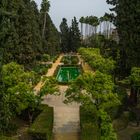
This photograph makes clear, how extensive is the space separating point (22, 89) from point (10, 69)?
2.03 meters

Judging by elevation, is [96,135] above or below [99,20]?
A: below

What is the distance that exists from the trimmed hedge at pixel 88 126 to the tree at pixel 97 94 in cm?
38

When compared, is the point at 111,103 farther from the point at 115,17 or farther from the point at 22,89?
the point at 115,17

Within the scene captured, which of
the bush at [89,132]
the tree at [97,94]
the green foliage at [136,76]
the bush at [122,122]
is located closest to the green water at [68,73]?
the bush at [122,122]

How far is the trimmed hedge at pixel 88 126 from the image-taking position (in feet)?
69.8

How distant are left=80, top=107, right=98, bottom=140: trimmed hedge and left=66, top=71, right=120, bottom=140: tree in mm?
382

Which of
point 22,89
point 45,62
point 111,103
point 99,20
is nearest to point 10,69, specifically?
point 22,89

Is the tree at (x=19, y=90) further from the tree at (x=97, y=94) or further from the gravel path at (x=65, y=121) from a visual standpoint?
the tree at (x=97, y=94)

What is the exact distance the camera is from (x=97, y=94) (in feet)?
73.4

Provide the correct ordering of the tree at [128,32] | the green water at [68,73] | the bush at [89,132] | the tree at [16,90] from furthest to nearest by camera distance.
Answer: the green water at [68,73] < the tree at [128,32] < the tree at [16,90] < the bush at [89,132]

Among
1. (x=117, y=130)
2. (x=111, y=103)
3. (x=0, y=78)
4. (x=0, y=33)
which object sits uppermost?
(x=0, y=33)

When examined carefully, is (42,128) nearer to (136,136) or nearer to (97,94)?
(97,94)

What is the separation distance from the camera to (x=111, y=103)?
891 inches

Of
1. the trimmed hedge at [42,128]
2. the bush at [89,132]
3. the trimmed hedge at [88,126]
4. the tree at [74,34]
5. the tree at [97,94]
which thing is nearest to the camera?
the bush at [89,132]
